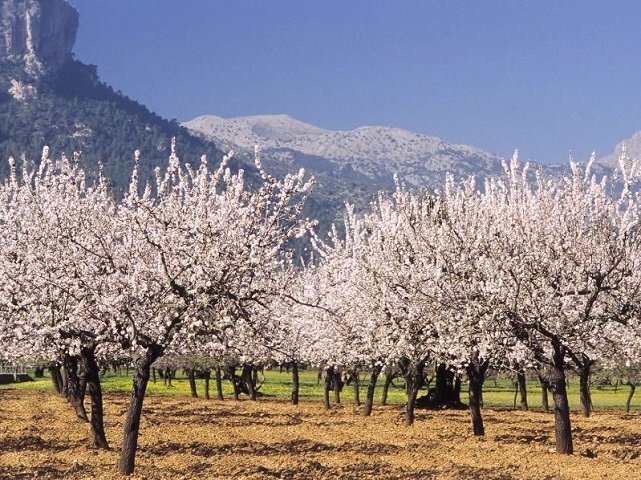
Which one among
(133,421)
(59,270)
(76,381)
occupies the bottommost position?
(133,421)

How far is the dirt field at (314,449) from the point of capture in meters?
23.1

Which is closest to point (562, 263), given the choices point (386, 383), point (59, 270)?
point (59, 270)

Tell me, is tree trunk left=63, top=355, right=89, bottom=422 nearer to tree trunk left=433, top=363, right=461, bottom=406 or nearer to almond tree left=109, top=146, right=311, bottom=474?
almond tree left=109, top=146, right=311, bottom=474

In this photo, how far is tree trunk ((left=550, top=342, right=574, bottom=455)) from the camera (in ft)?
88.2

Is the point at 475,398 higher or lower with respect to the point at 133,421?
higher

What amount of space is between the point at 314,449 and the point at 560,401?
321 inches

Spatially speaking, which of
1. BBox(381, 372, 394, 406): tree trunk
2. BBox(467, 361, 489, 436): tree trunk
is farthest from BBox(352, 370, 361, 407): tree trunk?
BBox(467, 361, 489, 436): tree trunk

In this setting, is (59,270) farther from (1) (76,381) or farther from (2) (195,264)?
(1) (76,381)

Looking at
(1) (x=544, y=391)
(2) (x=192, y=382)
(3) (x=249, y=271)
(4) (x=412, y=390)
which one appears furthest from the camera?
(2) (x=192, y=382)

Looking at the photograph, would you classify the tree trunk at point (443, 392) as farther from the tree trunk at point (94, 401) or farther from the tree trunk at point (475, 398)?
the tree trunk at point (94, 401)

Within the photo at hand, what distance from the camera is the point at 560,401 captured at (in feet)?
89.0

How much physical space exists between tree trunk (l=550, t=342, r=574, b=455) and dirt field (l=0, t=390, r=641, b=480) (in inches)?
19.4

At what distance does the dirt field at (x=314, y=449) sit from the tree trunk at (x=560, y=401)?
0.49 meters

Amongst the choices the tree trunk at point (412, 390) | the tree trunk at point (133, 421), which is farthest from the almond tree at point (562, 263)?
the tree trunk at point (412, 390)
